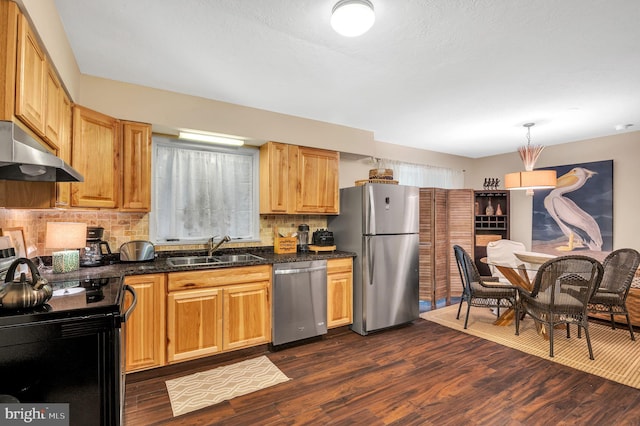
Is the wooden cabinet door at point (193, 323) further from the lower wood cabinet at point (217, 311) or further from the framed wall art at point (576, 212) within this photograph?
the framed wall art at point (576, 212)

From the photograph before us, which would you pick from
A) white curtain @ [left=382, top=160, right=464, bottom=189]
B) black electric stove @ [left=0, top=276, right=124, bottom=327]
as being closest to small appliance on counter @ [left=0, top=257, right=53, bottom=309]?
black electric stove @ [left=0, top=276, right=124, bottom=327]

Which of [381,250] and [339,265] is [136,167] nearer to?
[339,265]

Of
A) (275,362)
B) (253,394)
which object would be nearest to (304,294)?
(275,362)

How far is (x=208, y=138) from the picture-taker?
10.6 feet

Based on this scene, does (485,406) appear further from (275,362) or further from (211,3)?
(211,3)

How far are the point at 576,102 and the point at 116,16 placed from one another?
4.00 m

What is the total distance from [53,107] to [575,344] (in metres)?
4.83

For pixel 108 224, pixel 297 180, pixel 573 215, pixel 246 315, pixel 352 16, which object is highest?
pixel 352 16

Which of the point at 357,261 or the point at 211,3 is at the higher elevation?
the point at 211,3

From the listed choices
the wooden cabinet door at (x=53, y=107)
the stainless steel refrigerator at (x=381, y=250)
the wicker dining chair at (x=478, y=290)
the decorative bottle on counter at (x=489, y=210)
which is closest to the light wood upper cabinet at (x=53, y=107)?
the wooden cabinet door at (x=53, y=107)

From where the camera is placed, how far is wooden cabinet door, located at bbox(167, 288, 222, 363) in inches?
101

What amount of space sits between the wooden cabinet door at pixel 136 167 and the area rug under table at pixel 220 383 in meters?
1.49

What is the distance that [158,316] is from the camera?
2520 millimetres

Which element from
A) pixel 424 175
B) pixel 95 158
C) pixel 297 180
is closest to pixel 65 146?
pixel 95 158
